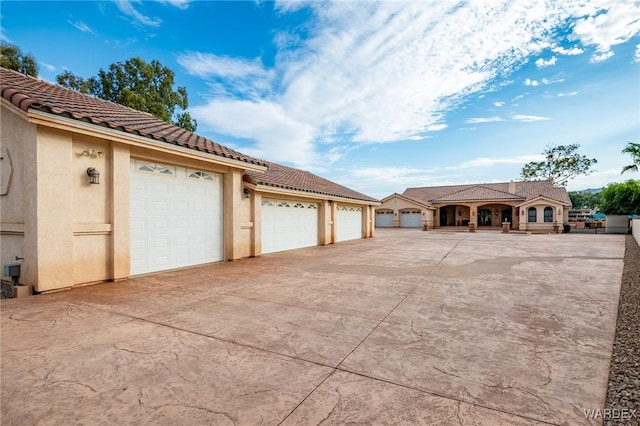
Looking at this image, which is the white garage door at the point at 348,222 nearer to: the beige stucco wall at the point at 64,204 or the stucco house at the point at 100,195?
the stucco house at the point at 100,195

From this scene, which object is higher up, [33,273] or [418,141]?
A: [418,141]

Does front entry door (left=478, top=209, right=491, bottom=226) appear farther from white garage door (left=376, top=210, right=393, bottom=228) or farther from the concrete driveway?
the concrete driveway

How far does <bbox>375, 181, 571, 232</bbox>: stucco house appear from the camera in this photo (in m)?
29.0

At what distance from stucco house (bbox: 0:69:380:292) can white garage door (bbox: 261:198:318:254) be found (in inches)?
70.3

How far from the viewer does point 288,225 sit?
1300 cm

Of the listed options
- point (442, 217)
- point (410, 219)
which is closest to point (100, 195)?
point (410, 219)

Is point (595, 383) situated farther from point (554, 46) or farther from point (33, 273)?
point (554, 46)

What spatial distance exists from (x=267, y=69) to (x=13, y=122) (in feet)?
40.4

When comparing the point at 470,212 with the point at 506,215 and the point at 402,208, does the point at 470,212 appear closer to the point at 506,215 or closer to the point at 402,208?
the point at 506,215

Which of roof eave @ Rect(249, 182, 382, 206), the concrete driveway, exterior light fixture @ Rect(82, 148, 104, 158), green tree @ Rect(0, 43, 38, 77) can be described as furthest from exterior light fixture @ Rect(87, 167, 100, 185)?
green tree @ Rect(0, 43, 38, 77)

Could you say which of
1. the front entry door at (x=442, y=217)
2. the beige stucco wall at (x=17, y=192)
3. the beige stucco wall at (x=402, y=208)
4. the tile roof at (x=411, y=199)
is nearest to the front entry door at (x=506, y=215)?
the front entry door at (x=442, y=217)

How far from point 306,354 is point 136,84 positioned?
Answer: 33.4 meters

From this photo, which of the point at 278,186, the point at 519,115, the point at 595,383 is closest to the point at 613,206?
the point at 519,115

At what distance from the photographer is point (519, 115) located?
19.9m
